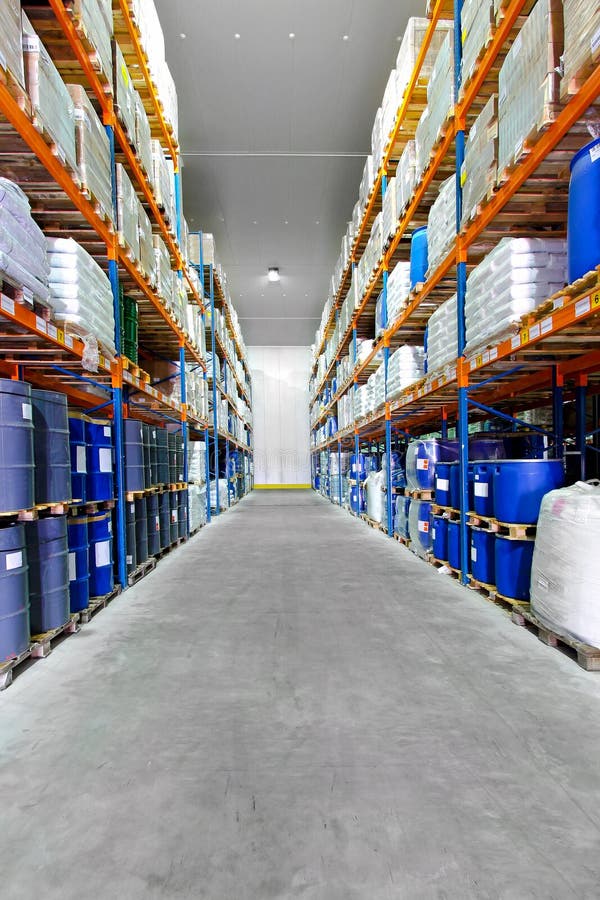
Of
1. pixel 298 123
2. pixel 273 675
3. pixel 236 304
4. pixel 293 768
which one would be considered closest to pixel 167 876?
pixel 293 768

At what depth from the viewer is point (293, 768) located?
6.27ft

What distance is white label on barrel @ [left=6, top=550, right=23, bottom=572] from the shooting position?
9.06ft

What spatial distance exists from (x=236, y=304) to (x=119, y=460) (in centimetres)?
1495

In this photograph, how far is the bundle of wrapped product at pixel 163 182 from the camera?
6.22 metres

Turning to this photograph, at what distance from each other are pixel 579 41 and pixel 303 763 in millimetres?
3866

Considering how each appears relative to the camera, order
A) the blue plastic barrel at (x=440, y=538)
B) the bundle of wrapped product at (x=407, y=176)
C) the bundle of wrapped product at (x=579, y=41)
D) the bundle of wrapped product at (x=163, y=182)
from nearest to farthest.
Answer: the bundle of wrapped product at (x=579, y=41)
the blue plastic barrel at (x=440, y=538)
the bundle of wrapped product at (x=407, y=176)
the bundle of wrapped product at (x=163, y=182)

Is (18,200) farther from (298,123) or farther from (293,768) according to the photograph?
(298,123)

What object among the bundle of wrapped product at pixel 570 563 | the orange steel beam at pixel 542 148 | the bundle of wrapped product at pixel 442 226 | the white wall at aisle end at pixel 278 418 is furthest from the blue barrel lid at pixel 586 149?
the white wall at aisle end at pixel 278 418

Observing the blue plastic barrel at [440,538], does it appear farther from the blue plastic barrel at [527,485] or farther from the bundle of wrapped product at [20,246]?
the bundle of wrapped product at [20,246]

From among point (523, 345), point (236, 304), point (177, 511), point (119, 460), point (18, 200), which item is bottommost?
point (177, 511)

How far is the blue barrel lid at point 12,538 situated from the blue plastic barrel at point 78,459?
3.27 ft

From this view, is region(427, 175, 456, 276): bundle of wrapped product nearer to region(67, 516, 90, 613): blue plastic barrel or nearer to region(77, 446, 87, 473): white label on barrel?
region(77, 446, 87, 473): white label on barrel

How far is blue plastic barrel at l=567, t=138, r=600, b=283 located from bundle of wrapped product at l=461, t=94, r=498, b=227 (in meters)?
1.02

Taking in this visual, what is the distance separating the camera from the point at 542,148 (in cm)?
322
